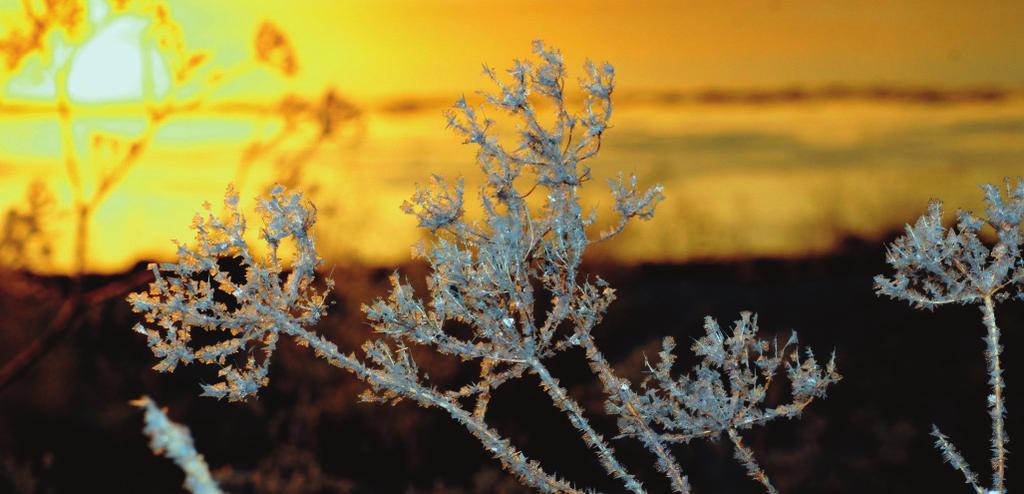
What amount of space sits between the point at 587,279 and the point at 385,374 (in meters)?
0.36

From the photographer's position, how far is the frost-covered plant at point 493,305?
1.77 meters

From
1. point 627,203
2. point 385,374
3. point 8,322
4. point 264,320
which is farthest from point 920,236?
point 8,322

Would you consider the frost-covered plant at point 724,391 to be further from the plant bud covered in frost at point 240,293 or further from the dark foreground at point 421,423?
the dark foreground at point 421,423

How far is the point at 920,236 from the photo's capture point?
1906 mm

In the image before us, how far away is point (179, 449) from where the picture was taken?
95cm

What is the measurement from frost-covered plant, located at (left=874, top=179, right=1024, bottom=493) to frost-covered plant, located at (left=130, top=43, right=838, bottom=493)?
0.23 metres

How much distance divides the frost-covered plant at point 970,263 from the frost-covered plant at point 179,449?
50.7 inches

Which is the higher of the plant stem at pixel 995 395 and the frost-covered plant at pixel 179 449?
the plant stem at pixel 995 395

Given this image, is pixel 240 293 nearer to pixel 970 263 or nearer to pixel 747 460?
pixel 747 460

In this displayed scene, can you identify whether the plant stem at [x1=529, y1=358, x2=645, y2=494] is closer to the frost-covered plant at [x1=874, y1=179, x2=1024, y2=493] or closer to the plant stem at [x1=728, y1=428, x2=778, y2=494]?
the plant stem at [x1=728, y1=428, x2=778, y2=494]

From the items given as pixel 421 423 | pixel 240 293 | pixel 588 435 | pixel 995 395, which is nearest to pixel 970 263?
pixel 995 395

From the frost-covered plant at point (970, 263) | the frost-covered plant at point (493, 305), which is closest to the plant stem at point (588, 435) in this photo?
the frost-covered plant at point (493, 305)

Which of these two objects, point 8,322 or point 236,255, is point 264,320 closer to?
point 236,255

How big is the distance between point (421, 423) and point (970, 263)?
38.7ft
